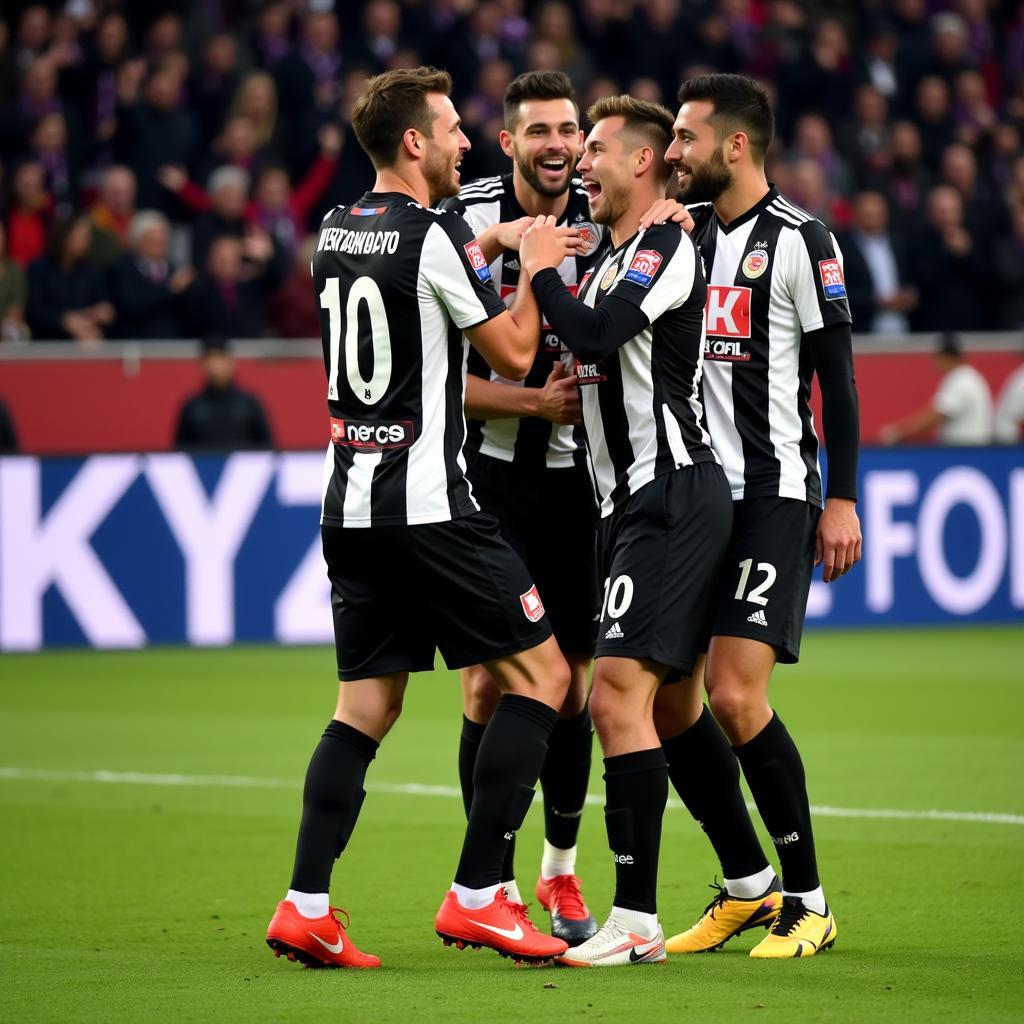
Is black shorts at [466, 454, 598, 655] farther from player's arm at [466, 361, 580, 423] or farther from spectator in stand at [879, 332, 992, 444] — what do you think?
spectator in stand at [879, 332, 992, 444]

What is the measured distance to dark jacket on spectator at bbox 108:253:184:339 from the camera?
15477 millimetres

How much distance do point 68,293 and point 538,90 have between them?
387 inches

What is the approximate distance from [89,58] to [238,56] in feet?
4.29

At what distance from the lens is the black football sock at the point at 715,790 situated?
19.3 feet

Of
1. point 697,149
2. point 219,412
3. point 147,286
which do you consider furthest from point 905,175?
point 697,149

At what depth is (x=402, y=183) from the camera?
554 centimetres

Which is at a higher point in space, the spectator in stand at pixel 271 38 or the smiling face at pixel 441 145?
the spectator in stand at pixel 271 38

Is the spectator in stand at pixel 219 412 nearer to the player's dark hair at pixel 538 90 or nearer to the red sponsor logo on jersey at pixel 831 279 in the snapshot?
the player's dark hair at pixel 538 90

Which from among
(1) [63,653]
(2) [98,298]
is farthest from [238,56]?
(1) [63,653]

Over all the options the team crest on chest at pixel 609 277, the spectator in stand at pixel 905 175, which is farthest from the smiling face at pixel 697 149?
Result: the spectator in stand at pixel 905 175

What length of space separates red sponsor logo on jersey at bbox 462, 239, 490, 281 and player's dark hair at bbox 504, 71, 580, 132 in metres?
1.05

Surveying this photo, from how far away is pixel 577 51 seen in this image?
740 inches

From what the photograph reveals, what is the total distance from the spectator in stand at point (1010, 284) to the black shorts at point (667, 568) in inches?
537

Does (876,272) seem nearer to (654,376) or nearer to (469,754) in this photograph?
(469,754)
